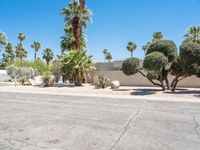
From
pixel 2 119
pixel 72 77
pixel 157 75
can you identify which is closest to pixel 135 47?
pixel 72 77

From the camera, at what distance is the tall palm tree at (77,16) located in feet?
97.0

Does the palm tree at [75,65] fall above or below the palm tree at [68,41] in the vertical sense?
below

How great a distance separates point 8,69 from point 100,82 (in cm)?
1568

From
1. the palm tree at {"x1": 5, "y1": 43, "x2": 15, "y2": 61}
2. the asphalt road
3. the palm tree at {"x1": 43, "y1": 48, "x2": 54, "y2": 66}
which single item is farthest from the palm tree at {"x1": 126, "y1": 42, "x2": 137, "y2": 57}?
the asphalt road

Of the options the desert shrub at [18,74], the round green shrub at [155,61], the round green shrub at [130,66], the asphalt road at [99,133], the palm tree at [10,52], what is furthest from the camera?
the palm tree at [10,52]

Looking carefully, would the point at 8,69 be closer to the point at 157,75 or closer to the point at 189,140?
the point at 157,75

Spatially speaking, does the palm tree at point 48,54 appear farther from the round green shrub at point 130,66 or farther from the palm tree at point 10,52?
the round green shrub at point 130,66

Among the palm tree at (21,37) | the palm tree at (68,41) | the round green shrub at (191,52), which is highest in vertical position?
the palm tree at (21,37)

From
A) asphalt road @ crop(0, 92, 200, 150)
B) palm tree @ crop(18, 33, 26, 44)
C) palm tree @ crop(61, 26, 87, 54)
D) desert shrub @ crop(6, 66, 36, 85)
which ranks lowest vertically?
asphalt road @ crop(0, 92, 200, 150)

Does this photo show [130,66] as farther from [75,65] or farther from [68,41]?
[68,41]

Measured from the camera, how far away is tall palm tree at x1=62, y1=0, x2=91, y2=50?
29.6 m

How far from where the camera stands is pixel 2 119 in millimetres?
8453

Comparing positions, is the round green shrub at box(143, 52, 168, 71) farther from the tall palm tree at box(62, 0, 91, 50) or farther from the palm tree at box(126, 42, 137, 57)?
the palm tree at box(126, 42, 137, 57)

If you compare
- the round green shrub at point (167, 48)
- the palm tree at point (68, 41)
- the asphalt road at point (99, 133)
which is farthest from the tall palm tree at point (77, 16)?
the asphalt road at point (99, 133)
